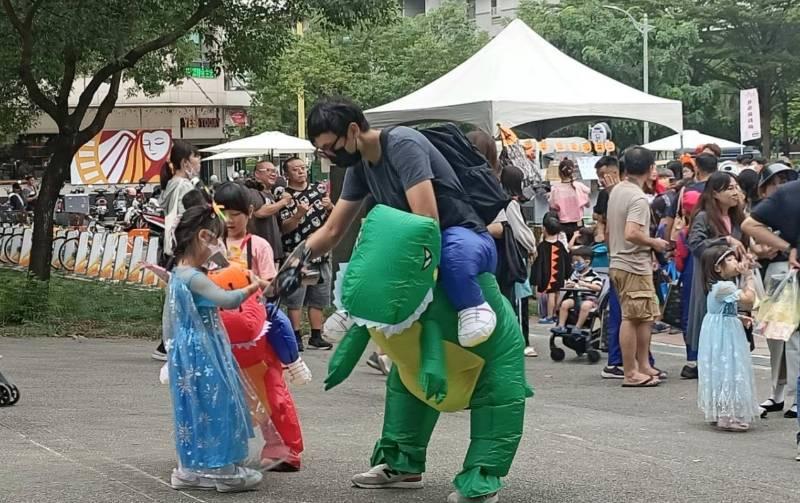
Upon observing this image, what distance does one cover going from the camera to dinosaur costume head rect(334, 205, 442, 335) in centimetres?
529

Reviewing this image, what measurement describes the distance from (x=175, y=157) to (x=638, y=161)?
372 cm

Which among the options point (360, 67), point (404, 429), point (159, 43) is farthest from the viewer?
point (360, 67)

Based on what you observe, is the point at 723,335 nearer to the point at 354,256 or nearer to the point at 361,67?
the point at 354,256

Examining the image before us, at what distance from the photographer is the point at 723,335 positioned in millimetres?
8367

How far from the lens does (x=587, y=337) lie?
1202cm

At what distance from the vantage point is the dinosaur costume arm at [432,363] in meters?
5.33

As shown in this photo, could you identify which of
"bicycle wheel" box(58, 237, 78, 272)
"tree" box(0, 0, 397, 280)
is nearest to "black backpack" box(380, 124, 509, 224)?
"tree" box(0, 0, 397, 280)

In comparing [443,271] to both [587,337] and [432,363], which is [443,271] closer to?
[432,363]

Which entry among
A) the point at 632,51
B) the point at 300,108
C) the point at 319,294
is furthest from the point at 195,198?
the point at 632,51

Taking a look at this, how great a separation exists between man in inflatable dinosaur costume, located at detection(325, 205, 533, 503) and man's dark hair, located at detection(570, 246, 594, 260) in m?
8.21

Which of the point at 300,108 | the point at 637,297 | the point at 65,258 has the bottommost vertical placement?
the point at 65,258

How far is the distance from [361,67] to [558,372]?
44.6 metres

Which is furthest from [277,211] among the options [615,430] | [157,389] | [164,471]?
[164,471]

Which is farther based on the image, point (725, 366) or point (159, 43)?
point (159, 43)
